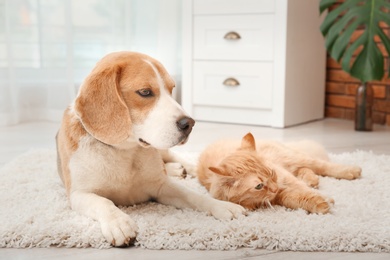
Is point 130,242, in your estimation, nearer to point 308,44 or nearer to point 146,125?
point 146,125

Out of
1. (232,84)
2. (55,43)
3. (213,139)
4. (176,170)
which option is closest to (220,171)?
(176,170)

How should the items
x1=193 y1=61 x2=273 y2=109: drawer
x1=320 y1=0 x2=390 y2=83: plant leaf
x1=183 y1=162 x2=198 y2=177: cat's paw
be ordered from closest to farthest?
x1=183 y1=162 x2=198 y2=177: cat's paw, x1=320 y1=0 x2=390 y2=83: plant leaf, x1=193 y1=61 x2=273 y2=109: drawer

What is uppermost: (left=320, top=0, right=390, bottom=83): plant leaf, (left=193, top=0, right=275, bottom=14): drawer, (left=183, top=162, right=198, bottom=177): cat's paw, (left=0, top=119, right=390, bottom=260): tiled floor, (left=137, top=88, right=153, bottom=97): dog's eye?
(left=193, top=0, right=275, bottom=14): drawer

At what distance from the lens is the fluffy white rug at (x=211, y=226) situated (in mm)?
1307

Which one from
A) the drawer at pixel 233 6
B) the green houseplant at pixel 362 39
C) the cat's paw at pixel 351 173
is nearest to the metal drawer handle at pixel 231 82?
the drawer at pixel 233 6

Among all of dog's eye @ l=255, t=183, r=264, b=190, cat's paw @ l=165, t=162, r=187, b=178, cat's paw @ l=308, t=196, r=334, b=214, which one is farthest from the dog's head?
cat's paw @ l=165, t=162, r=187, b=178

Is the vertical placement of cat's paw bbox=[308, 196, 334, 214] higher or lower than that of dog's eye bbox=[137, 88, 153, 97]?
lower

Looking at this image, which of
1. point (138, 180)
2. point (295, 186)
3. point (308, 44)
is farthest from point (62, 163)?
point (308, 44)

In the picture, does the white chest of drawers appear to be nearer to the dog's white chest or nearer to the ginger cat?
the ginger cat

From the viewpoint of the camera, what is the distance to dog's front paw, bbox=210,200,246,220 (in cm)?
146

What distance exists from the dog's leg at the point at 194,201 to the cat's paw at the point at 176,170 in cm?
37

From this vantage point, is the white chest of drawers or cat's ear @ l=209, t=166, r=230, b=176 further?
the white chest of drawers

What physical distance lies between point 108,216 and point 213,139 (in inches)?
63.6

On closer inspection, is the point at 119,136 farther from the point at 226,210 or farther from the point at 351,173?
the point at 351,173
